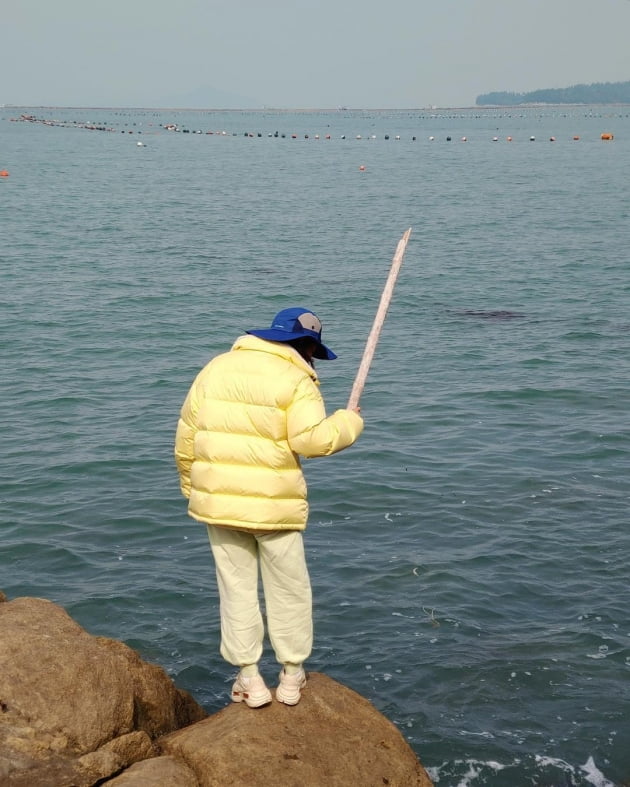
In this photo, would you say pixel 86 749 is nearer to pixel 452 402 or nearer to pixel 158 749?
pixel 158 749

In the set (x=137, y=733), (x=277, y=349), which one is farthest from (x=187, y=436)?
(x=137, y=733)

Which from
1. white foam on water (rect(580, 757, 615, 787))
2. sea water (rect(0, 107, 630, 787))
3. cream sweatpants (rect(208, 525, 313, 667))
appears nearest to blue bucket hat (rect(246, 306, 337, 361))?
cream sweatpants (rect(208, 525, 313, 667))

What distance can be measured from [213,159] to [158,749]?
9077 cm

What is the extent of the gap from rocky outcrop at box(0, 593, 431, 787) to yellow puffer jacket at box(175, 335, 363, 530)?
115 cm

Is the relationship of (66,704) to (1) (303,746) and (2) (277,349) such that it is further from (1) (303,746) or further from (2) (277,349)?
(2) (277,349)

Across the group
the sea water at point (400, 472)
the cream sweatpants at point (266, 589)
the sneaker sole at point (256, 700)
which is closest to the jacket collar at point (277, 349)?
the cream sweatpants at point (266, 589)

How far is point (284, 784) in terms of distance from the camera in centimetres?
596

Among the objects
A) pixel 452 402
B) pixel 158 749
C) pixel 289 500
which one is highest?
pixel 289 500

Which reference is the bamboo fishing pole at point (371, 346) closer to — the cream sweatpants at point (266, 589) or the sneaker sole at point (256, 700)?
the cream sweatpants at point (266, 589)

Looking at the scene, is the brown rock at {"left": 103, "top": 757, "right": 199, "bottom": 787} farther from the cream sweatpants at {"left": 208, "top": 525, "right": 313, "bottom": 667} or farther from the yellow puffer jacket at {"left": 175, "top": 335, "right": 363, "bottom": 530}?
the yellow puffer jacket at {"left": 175, "top": 335, "right": 363, "bottom": 530}

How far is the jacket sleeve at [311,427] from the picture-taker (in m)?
6.18

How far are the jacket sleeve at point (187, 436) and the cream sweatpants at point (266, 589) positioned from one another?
410mm

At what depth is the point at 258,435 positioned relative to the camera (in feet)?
20.6

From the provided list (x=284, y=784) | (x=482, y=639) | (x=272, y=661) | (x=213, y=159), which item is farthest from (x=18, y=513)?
(x=213, y=159)
